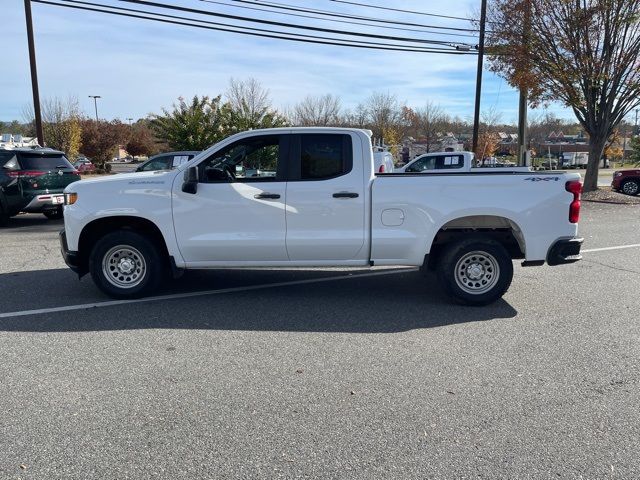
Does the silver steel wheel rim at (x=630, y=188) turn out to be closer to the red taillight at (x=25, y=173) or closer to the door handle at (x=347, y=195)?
the door handle at (x=347, y=195)

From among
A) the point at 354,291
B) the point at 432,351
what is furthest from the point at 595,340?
the point at 354,291

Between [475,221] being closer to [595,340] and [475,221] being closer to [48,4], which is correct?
[595,340]

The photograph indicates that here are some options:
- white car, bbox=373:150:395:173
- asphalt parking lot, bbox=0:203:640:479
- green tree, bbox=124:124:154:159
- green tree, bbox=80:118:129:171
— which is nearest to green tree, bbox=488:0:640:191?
white car, bbox=373:150:395:173

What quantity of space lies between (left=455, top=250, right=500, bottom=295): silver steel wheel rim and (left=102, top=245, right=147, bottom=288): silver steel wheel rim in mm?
3686

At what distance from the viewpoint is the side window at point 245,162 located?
593 centimetres

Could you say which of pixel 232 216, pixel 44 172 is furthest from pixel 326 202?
pixel 44 172

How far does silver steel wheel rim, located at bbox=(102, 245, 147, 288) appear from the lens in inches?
240

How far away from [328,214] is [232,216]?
42.6 inches

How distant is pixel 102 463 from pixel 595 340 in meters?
4.36

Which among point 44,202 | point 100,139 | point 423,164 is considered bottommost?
point 44,202

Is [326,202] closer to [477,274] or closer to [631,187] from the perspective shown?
[477,274]

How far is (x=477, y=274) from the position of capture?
5.98 meters

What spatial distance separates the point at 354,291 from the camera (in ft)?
21.9

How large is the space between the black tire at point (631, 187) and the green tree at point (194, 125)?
57.2ft
